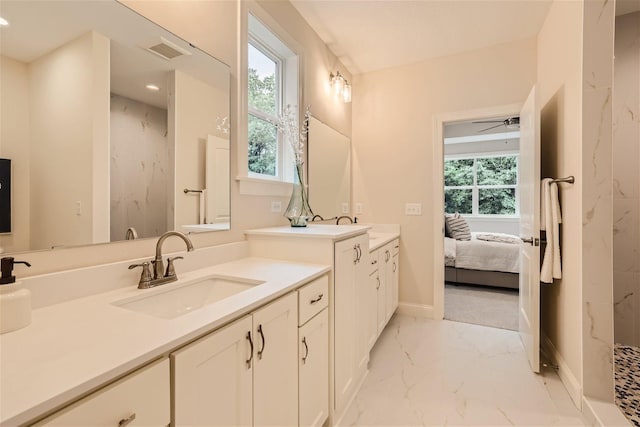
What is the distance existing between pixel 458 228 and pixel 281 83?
3558 millimetres

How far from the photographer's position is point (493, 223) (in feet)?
19.9

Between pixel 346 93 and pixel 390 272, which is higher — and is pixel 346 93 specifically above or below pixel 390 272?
above

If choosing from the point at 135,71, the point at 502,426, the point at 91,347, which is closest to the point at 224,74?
the point at 135,71

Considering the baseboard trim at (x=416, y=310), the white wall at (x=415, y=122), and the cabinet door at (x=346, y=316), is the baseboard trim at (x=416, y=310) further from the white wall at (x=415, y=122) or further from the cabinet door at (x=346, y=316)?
the cabinet door at (x=346, y=316)

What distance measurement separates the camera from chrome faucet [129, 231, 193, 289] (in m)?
1.14

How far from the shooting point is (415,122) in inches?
123

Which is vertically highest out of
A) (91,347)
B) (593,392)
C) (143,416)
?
(91,347)

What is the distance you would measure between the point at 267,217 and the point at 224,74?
90 cm

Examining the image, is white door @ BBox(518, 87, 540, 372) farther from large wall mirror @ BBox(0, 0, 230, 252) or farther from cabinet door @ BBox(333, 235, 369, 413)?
large wall mirror @ BBox(0, 0, 230, 252)

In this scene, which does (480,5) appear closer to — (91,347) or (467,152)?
(91,347)

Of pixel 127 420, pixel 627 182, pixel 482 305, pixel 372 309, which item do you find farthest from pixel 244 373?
pixel 482 305

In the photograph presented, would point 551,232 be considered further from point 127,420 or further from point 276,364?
point 127,420

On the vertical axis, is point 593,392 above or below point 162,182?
below

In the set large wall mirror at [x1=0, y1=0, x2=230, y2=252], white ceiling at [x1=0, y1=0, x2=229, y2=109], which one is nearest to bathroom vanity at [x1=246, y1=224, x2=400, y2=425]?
large wall mirror at [x1=0, y1=0, x2=230, y2=252]
